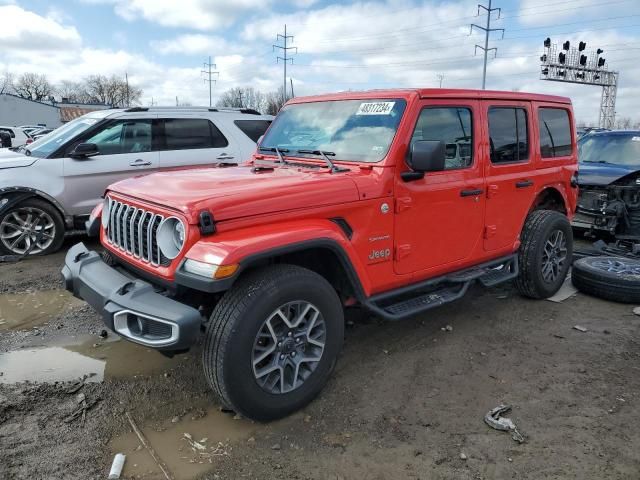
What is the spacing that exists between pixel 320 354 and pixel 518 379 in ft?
5.00

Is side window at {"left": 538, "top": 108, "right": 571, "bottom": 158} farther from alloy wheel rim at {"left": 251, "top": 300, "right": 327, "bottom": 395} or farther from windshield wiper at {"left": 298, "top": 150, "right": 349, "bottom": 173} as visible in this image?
alloy wheel rim at {"left": 251, "top": 300, "right": 327, "bottom": 395}

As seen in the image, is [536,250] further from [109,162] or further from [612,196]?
[109,162]

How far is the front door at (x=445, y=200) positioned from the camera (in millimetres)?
3715

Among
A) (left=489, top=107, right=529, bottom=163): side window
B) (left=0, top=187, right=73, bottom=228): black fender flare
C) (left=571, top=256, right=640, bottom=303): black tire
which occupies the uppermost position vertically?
(left=489, top=107, right=529, bottom=163): side window

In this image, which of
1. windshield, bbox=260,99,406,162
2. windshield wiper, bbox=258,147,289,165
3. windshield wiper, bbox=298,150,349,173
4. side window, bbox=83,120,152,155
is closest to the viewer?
windshield wiper, bbox=298,150,349,173

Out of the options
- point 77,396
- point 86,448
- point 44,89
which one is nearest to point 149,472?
point 86,448

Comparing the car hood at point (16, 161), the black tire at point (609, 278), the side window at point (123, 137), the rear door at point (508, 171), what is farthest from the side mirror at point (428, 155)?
the car hood at point (16, 161)

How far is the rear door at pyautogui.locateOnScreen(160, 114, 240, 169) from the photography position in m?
7.38

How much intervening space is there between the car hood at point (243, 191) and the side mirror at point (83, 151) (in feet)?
10.9

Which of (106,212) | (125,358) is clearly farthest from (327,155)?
(125,358)

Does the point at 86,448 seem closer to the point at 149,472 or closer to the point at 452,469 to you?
the point at 149,472

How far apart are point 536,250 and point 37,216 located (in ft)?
19.8

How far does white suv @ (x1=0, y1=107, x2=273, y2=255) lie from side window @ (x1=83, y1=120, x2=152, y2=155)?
13mm

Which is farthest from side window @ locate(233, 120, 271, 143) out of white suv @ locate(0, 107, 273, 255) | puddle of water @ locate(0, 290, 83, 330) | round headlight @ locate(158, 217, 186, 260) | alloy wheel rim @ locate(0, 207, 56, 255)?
round headlight @ locate(158, 217, 186, 260)
